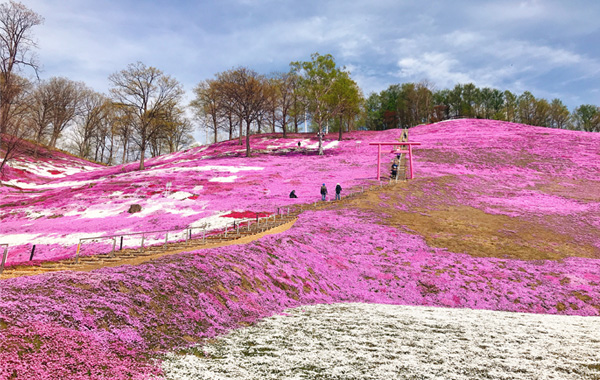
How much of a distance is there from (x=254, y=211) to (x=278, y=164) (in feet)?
70.7

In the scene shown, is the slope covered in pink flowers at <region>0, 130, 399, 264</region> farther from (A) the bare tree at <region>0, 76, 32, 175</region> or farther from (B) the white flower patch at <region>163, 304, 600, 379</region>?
(B) the white flower patch at <region>163, 304, 600, 379</region>

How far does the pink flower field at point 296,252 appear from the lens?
6125 millimetres

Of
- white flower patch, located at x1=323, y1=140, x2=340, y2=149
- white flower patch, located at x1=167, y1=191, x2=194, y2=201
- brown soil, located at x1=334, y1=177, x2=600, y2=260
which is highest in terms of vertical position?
white flower patch, located at x1=323, y1=140, x2=340, y2=149

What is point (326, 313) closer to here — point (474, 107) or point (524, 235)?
point (524, 235)

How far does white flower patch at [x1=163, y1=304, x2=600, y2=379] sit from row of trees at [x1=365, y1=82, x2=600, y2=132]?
89002 millimetres

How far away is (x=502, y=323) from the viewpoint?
386 inches

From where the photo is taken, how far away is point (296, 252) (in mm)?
14453

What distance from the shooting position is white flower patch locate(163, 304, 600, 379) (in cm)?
591

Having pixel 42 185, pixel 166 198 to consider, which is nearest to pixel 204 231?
pixel 166 198

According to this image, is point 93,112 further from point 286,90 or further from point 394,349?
point 394,349

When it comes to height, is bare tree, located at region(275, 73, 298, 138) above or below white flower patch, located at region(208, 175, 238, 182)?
above

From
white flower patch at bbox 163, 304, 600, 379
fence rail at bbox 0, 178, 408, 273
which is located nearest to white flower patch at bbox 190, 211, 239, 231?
fence rail at bbox 0, 178, 408, 273

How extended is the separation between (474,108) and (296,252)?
105 meters

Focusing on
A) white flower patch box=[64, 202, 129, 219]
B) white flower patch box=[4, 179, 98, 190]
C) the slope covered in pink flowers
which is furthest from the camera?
white flower patch box=[4, 179, 98, 190]
